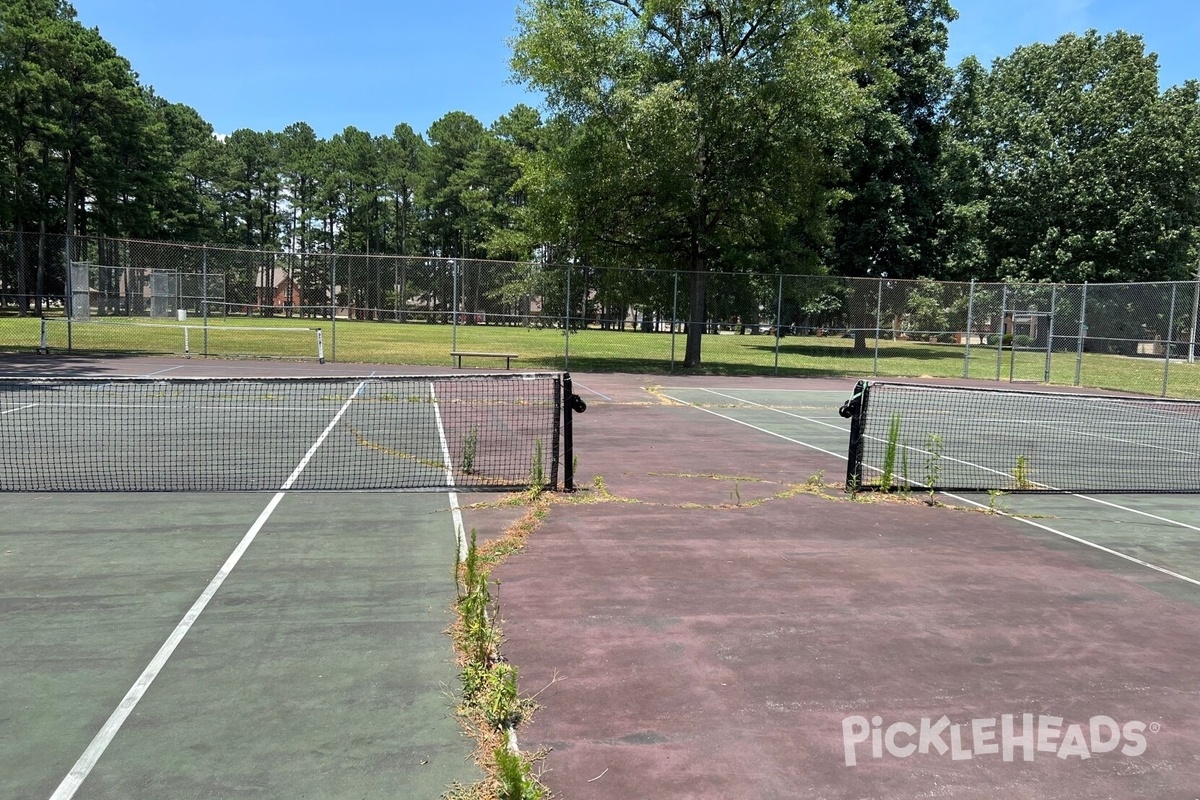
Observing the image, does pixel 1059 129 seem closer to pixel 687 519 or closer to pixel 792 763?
pixel 687 519

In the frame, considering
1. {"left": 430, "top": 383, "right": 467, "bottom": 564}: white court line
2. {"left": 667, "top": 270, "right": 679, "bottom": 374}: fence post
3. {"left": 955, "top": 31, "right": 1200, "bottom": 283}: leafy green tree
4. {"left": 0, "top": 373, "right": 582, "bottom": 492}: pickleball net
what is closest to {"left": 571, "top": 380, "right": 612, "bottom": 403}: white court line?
{"left": 0, "top": 373, "right": 582, "bottom": 492}: pickleball net

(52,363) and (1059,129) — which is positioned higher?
(1059,129)

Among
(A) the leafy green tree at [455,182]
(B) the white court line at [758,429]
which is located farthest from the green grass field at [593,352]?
(A) the leafy green tree at [455,182]

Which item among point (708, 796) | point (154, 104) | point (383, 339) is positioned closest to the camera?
point (708, 796)

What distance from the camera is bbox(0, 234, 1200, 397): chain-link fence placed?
26094mm

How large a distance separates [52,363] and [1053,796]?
24304 millimetres

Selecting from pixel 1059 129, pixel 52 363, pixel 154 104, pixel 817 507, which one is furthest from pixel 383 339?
pixel 154 104

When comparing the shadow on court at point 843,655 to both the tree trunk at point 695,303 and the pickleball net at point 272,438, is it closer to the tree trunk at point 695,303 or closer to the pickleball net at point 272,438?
the pickleball net at point 272,438

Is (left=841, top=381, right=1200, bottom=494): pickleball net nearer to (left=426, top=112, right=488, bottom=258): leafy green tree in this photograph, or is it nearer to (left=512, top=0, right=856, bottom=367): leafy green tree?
(left=512, top=0, right=856, bottom=367): leafy green tree

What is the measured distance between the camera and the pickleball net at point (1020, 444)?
9.10m

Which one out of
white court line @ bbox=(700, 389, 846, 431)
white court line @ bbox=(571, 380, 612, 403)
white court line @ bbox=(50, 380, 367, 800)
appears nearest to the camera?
white court line @ bbox=(50, 380, 367, 800)

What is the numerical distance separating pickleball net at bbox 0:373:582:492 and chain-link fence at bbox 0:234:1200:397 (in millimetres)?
9417

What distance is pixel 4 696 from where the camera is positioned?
12.6 ft

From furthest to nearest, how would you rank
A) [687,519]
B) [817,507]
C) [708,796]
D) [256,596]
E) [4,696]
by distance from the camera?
[817,507] → [687,519] → [256,596] → [4,696] → [708,796]
